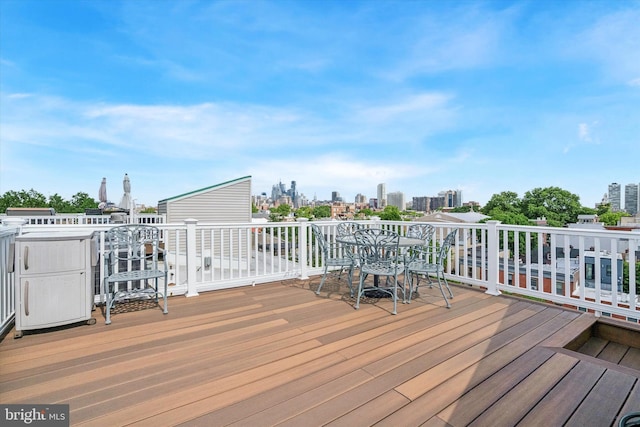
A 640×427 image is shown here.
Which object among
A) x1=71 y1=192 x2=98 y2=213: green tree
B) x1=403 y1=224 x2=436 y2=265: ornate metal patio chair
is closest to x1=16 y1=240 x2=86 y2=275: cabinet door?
x1=403 y1=224 x2=436 y2=265: ornate metal patio chair

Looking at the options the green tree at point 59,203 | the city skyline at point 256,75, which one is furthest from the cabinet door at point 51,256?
the green tree at point 59,203

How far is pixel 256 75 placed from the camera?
1061cm

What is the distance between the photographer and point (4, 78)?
7969 mm

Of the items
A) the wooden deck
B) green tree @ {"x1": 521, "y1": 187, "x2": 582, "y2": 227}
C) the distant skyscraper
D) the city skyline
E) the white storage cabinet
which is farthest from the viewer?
the distant skyscraper

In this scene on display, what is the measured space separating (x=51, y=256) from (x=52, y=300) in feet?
1.38

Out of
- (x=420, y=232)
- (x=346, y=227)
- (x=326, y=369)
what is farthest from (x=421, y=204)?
(x=326, y=369)

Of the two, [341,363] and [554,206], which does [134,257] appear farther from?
[554,206]

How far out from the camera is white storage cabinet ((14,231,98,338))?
8.45 ft

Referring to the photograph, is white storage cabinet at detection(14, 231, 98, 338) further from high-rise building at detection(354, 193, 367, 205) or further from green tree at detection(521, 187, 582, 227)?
high-rise building at detection(354, 193, 367, 205)

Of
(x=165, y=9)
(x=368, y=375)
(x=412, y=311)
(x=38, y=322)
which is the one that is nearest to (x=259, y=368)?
(x=368, y=375)

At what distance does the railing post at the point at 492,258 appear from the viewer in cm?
402

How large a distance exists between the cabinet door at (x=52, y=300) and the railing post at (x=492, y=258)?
16.3ft

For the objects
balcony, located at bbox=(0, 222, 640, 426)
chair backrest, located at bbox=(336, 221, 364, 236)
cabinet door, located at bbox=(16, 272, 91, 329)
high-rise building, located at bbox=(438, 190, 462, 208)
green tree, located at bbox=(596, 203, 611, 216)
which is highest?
high-rise building, located at bbox=(438, 190, 462, 208)

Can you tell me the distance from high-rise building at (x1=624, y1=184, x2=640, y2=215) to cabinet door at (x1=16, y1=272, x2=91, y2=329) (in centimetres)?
5378
